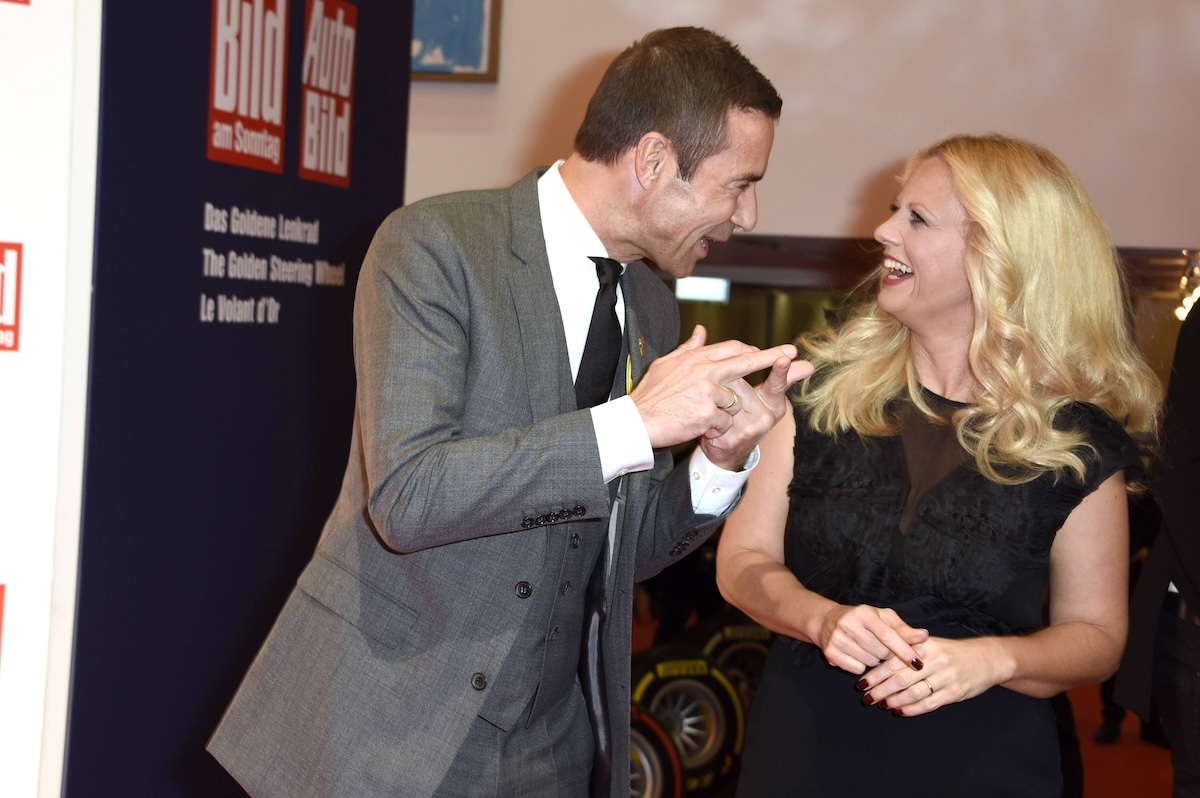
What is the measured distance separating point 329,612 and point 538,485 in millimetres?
462

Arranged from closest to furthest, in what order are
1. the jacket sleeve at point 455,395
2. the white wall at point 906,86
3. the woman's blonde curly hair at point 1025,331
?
the jacket sleeve at point 455,395 < the woman's blonde curly hair at point 1025,331 < the white wall at point 906,86

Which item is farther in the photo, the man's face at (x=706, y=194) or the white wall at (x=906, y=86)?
the white wall at (x=906, y=86)

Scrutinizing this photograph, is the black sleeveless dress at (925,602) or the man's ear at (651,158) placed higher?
the man's ear at (651,158)

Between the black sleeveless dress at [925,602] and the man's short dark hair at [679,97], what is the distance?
0.63m

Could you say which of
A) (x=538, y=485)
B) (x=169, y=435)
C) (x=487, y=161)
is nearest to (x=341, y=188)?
(x=169, y=435)

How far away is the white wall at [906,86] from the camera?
132 inches

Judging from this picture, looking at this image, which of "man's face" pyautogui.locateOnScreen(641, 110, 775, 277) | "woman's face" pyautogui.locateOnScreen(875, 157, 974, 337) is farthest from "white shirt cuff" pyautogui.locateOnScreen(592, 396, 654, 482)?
"woman's face" pyautogui.locateOnScreen(875, 157, 974, 337)

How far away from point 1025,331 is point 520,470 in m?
1.05

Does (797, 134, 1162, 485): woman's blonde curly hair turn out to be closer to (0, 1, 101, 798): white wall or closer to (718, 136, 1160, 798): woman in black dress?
(718, 136, 1160, 798): woman in black dress

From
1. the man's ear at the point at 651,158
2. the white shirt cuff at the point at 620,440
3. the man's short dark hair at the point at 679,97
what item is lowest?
the white shirt cuff at the point at 620,440

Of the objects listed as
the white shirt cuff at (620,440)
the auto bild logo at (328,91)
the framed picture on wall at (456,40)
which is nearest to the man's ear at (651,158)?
the white shirt cuff at (620,440)

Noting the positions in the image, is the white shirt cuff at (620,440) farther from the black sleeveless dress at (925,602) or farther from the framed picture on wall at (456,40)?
the framed picture on wall at (456,40)

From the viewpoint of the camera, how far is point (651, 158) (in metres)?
1.73

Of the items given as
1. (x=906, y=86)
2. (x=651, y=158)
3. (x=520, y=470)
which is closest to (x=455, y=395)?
(x=520, y=470)
